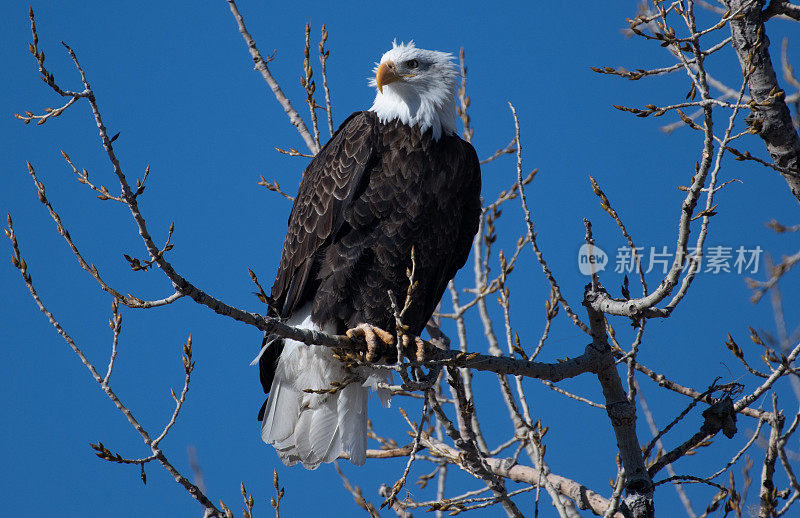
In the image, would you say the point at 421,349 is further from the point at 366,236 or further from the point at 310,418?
the point at 310,418

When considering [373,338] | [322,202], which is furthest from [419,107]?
[373,338]

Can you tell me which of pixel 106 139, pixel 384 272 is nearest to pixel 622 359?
pixel 384 272

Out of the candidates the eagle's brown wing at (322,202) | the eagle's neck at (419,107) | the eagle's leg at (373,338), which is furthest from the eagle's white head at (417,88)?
the eagle's leg at (373,338)

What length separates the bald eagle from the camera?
3.78 meters

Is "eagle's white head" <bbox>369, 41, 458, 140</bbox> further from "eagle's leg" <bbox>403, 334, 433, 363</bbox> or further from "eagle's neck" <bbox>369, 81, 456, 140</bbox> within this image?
"eagle's leg" <bbox>403, 334, 433, 363</bbox>

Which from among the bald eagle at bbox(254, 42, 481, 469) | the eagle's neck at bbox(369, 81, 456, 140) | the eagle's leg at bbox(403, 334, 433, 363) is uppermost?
the eagle's neck at bbox(369, 81, 456, 140)

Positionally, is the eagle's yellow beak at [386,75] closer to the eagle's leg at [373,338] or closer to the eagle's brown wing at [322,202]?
the eagle's brown wing at [322,202]

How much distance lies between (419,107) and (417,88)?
0.20 m

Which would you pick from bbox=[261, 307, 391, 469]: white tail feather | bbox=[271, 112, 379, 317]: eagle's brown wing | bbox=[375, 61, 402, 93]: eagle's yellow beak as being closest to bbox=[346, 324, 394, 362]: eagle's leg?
bbox=[271, 112, 379, 317]: eagle's brown wing

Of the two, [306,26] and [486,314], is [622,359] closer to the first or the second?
[486,314]

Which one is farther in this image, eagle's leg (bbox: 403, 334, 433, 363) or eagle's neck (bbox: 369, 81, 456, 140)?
eagle's neck (bbox: 369, 81, 456, 140)

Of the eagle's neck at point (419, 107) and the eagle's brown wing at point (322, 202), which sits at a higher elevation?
the eagle's neck at point (419, 107)

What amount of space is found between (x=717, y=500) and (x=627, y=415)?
0.52 metres

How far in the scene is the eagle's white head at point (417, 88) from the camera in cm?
396
